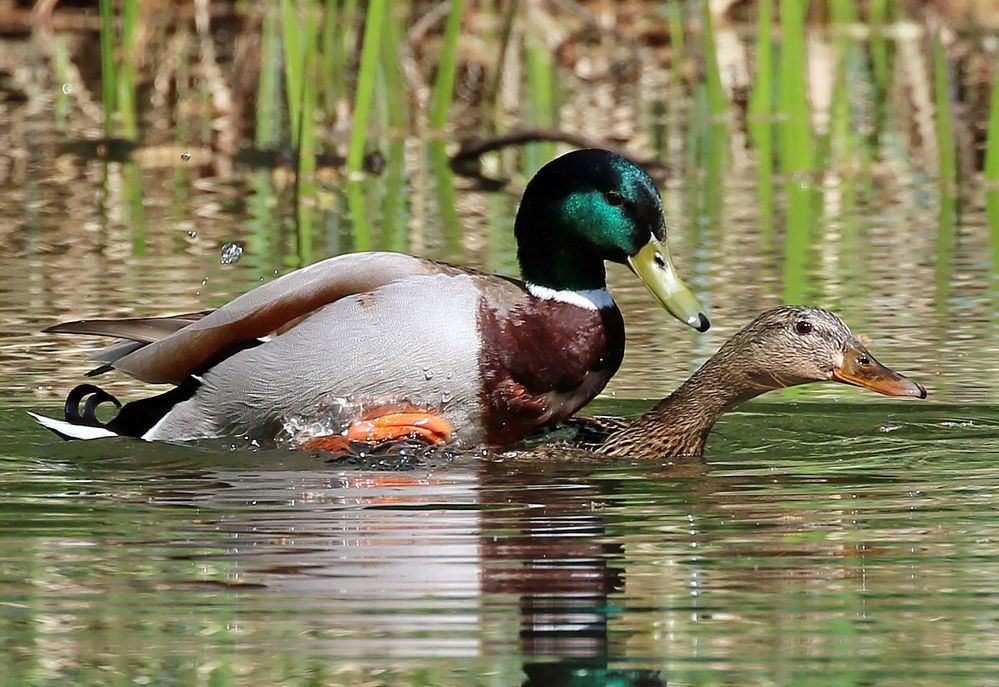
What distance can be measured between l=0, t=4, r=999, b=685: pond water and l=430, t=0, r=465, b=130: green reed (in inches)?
30.8

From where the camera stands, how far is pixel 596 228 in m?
6.14

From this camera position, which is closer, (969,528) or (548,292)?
(969,528)

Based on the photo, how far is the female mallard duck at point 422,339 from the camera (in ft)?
19.2

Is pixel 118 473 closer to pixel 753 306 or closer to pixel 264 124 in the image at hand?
pixel 753 306

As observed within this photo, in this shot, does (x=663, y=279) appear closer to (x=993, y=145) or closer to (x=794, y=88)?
(x=993, y=145)

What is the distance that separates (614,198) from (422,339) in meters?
0.73

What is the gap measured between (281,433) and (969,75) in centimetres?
1163

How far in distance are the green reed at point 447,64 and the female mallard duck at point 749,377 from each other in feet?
14.0

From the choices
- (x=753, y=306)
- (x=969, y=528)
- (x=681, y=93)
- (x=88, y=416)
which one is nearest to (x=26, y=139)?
(x=681, y=93)

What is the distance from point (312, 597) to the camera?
160 inches

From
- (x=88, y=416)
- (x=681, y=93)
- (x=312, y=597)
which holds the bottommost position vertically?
(x=681, y=93)

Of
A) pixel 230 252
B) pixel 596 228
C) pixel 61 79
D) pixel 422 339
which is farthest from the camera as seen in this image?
pixel 61 79

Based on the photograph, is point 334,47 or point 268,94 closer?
point 334,47

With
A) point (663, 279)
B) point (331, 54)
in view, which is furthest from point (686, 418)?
point (331, 54)
